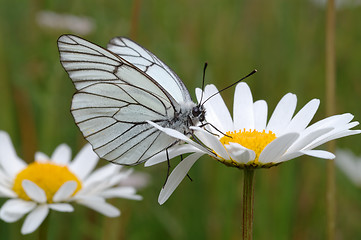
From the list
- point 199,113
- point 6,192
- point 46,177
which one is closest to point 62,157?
point 46,177

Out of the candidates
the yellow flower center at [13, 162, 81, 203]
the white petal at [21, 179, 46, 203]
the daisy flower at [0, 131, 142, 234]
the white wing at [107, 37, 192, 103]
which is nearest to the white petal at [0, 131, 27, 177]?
the daisy flower at [0, 131, 142, 234]

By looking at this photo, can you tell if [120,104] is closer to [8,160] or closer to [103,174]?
[103,174]

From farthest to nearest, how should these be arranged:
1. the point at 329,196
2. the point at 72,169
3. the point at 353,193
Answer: the point at 353,193 → the point at 72,169 → the point at 329,196

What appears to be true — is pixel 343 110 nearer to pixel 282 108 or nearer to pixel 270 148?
pixel 282 108

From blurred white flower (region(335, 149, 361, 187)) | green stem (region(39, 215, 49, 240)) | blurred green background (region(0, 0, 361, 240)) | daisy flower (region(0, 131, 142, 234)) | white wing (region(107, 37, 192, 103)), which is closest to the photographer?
green stem (region(39, 215, 49, 240))

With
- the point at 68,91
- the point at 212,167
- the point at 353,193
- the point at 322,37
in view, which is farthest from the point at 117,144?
the point at 322,37

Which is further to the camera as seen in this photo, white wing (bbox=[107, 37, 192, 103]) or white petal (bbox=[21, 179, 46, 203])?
white wing (bbox=[107, 37, 192, 103])

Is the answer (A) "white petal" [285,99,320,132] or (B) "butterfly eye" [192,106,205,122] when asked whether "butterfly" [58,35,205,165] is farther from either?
(A) "white petal" [285,99,320,132]
